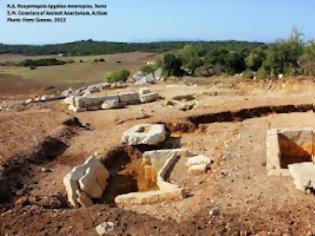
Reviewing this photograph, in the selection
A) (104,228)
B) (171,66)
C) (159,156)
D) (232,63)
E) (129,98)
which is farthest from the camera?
(232,63)

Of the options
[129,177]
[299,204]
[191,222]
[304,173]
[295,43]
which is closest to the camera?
[191,222]

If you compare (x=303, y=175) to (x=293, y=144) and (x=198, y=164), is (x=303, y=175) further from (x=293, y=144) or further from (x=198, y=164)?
(x=293, y=144)

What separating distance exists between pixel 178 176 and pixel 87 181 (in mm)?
1952

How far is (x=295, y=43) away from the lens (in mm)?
36781

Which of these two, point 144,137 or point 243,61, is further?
point 243,61

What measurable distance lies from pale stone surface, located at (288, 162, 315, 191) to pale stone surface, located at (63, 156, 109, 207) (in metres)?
4.07

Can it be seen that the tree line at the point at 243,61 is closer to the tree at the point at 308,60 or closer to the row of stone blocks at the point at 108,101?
the tree at the point at 308,60

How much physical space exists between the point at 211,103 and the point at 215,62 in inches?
799

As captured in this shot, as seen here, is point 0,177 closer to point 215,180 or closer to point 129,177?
A: point 129,177

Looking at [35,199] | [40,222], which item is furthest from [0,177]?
[40,222]

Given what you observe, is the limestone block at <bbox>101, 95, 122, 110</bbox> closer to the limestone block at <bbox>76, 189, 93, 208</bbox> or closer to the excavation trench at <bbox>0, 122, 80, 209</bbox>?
the excavation trench at <bbox>0, 122, 80, 209</bbox>

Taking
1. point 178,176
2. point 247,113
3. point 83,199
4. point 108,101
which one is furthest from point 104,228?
point 108,101

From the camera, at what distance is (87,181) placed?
11000mm

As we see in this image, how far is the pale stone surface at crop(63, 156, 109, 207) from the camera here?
1059 cm
